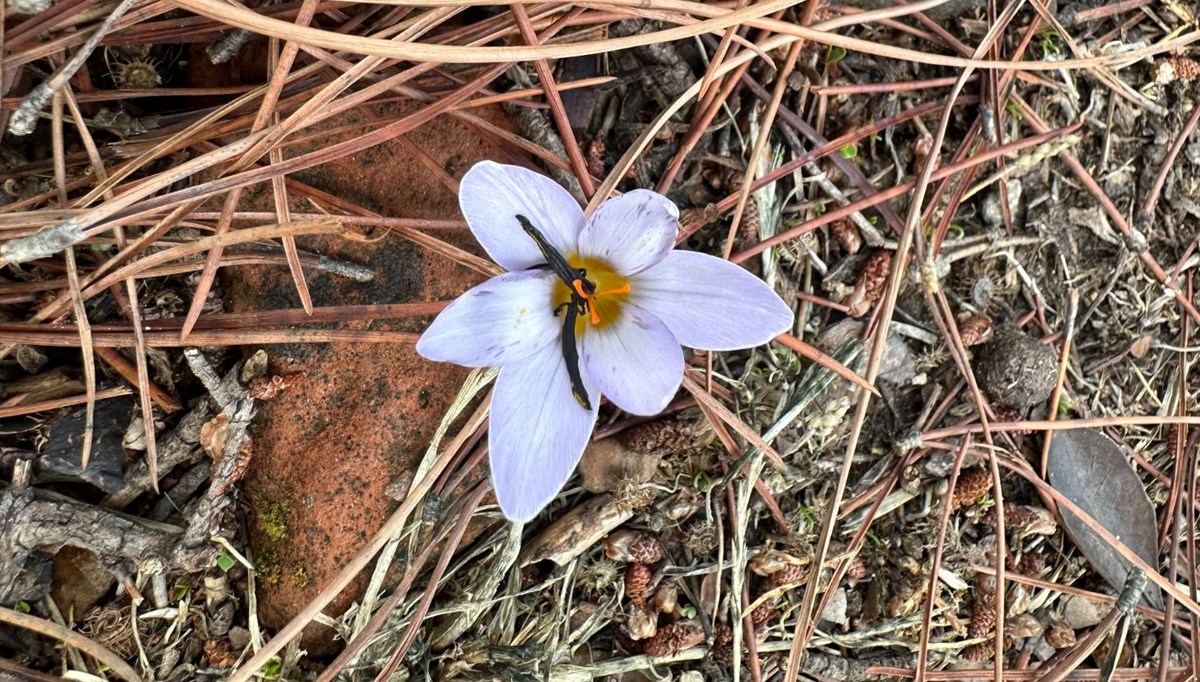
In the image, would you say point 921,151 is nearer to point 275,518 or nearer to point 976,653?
point 976,653

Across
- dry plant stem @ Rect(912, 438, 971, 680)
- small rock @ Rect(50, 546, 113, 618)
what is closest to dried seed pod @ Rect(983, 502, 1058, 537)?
dry plant stem @ Rect(912, 438, 971, 680)

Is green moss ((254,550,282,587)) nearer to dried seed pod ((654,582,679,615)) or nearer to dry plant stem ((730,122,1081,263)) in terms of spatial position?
dried seed pod ((654,582,679,615))

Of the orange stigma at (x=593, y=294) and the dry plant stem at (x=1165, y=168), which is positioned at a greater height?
the orange stigma at (x=593, y=294)

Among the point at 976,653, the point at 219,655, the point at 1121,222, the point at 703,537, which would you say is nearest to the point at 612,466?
the point at 703,537

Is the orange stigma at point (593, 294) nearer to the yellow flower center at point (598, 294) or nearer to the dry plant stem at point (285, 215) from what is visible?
the yellow flower center at point (598, 294)

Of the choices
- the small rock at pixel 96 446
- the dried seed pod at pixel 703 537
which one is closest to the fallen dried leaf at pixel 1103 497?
the dried seed pod at pixel 703 537

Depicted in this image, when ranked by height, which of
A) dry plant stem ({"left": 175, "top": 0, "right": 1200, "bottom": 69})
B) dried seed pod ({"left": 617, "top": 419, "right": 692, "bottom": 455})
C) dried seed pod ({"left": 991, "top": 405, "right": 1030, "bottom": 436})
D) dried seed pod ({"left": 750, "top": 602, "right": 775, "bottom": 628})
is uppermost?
dry plant stem ({"left": 175, "top": 0, "right": 1200, "bottom": 69})
